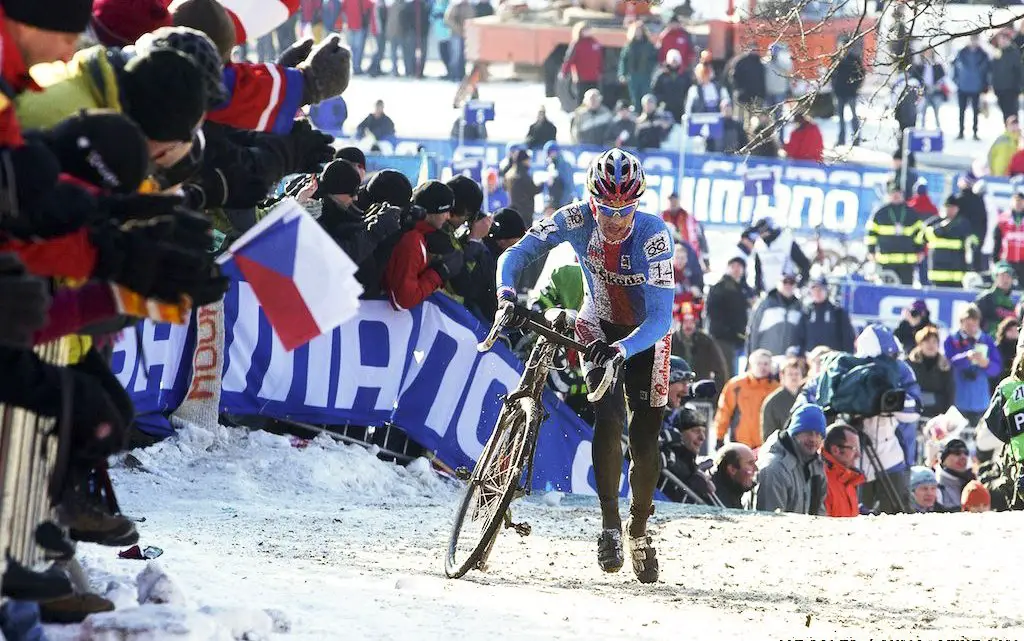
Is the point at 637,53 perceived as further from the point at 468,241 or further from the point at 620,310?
the point at 620,310

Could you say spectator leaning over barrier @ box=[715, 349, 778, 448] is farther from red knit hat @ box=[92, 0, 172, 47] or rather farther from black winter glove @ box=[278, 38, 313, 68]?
red knit hat @ box=[92, 0, 172, 47]

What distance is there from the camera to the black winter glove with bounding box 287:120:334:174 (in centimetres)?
632

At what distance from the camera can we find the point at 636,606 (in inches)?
292

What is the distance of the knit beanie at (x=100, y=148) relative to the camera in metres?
4.73

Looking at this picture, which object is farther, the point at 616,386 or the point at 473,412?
the point at 473,412

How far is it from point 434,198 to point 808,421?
283 cm

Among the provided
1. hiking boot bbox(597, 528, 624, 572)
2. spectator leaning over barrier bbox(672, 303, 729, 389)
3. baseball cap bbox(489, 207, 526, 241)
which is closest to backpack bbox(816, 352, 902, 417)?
baseball cap bbox(489, 207, 526, 241)

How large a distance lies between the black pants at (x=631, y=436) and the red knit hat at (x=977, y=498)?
15.0ft

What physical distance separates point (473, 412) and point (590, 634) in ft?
14.9

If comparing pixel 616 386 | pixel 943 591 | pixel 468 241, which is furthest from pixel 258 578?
pixel 468 241

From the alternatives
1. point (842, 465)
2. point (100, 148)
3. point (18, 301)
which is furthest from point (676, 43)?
point (18, 301)

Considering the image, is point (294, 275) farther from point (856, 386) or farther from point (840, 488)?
point (856, 386)

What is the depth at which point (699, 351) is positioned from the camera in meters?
16.7

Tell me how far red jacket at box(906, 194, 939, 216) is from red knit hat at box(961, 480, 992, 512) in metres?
11.5
